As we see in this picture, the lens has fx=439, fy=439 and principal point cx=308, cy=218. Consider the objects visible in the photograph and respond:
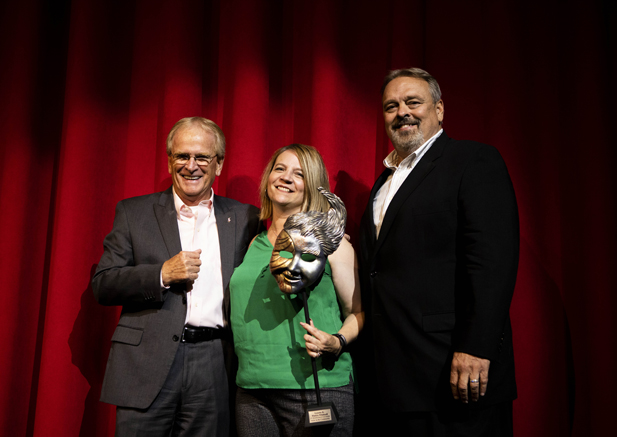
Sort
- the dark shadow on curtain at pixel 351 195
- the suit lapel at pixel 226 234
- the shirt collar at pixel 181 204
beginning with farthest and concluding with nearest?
1. the dark shadow on curtain at pixel 351 195
2. the shirt collar at pixel 181 204
3. the suit lapel at pixel 226 234

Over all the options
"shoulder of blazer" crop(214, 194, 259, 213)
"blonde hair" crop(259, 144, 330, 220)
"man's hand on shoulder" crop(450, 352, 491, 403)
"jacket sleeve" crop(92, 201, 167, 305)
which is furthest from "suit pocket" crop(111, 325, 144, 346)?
"man's hand on shoulder" crop(450, 352, 491, 403)

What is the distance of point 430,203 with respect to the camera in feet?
5.42

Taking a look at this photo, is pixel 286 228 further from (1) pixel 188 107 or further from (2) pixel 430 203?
(1) pixel 188 107

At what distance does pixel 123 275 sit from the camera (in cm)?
191

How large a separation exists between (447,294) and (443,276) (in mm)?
65

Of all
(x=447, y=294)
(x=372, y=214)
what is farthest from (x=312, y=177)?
(x=447, y=294)

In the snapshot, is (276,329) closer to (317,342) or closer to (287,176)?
(317,342)

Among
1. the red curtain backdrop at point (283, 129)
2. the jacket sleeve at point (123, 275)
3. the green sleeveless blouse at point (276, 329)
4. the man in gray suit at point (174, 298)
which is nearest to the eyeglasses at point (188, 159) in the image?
the man in gray suit at point (174, 298)

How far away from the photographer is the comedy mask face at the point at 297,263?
Result: 1653mm

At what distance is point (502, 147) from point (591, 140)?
0.42 m

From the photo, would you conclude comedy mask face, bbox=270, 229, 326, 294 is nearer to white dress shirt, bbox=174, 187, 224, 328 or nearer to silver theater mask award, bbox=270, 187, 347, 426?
silver theater mask award, bbox=270, 187, 347, 426

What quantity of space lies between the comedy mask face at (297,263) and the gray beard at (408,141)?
0.61 metres

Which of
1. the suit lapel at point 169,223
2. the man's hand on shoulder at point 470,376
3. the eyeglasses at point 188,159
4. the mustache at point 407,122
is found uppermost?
the mustache at point 407,122

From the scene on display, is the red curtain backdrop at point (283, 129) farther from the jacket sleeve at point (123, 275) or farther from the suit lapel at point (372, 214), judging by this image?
the jacket sleeve at point (123, 275)
